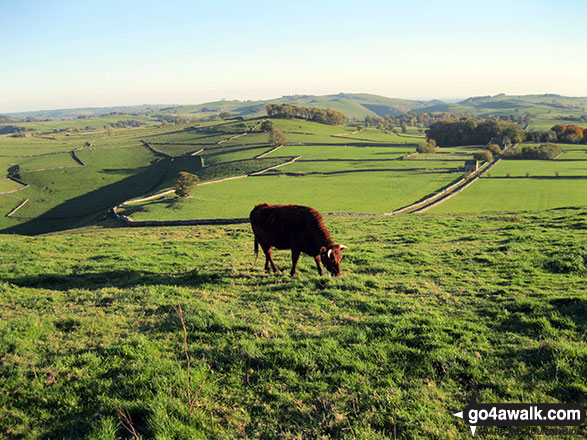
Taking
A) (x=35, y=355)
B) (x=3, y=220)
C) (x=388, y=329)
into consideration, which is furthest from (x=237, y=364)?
(x=3, y=220)

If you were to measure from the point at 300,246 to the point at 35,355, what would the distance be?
9549mm

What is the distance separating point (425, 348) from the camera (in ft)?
27.6

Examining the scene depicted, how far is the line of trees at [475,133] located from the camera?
130250 mm

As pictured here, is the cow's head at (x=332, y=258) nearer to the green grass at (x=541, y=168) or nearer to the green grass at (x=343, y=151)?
the green grass at (x=541, y=168)

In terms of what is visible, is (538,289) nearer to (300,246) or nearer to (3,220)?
(300,246)

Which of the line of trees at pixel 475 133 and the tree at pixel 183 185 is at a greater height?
the line of trees at pixel 475 133

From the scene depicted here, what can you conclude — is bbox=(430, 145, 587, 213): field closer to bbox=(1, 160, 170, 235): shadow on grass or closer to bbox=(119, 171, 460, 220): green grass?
bbox=(119, 171, 460, 220): green grass

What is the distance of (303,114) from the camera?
190 meters

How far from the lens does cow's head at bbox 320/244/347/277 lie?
47.6ft

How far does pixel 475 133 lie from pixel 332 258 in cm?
14919

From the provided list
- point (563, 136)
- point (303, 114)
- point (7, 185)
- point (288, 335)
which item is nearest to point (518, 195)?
point (288, 335)

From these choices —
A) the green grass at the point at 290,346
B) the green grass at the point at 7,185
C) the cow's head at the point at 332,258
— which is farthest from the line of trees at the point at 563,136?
the green grass at the point at 7,185

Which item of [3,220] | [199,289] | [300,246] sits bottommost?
[3,220]

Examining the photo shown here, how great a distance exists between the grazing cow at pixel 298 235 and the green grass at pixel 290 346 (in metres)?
0.94
